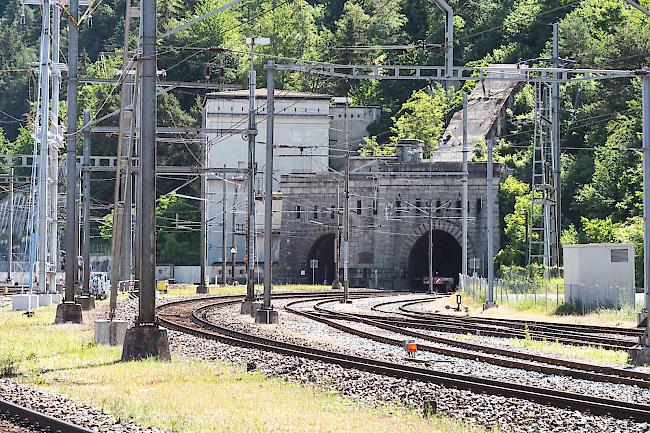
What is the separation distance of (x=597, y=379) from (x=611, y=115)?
3216 inches

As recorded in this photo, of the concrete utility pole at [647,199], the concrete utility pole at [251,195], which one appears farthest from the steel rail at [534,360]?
the concrete utility pole at [251,195]

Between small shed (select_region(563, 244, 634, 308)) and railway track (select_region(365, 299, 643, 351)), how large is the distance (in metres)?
4.96

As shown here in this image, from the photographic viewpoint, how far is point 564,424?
1488 centimetres

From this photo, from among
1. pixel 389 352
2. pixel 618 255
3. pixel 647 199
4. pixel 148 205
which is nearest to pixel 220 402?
pixel 148 205

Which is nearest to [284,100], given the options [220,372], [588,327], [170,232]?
[170,232]

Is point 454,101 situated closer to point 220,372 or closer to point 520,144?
point 520,144

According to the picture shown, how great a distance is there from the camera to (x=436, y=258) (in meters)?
99.8

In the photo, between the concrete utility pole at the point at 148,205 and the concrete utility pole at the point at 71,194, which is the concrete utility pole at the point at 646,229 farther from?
the concrete utility pole at the point at 71,194

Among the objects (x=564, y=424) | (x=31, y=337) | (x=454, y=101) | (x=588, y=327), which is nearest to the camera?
(x=564, y=424)

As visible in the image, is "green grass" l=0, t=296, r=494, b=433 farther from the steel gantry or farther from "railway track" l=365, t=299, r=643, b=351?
the steel gantry

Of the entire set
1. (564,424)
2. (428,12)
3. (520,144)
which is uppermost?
(428,12)

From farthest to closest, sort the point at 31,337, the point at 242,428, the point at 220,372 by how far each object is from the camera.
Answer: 1. the point at 31,337
2. the point at 220,372
3. the point at 242,428

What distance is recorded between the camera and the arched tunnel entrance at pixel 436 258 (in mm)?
94562

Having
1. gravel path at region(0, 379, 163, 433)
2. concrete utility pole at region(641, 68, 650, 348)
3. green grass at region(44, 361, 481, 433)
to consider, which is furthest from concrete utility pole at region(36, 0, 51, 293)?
gravel path at region(0, 379, 163, 433)
